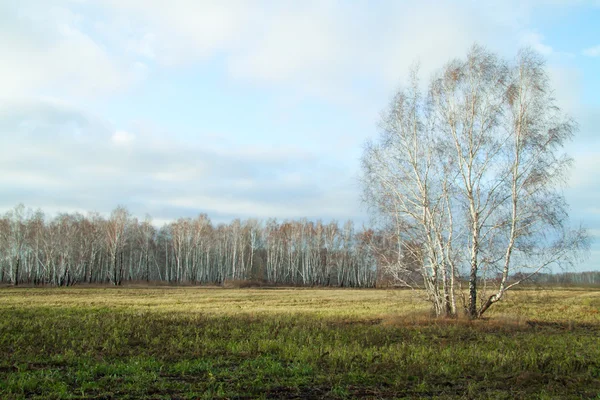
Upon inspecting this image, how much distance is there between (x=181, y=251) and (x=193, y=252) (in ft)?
11.1

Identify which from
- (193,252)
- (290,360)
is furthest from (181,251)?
(290,360)

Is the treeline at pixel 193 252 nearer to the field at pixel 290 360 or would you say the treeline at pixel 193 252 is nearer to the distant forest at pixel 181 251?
the distant forest at pixel 181 251

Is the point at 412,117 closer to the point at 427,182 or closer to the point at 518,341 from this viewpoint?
the point at 427,182

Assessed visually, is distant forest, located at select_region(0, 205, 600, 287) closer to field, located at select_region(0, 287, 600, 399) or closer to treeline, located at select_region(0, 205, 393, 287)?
treeline, located at select_region(0, 205, 393, 287)

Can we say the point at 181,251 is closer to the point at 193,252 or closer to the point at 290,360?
the point at 193,252

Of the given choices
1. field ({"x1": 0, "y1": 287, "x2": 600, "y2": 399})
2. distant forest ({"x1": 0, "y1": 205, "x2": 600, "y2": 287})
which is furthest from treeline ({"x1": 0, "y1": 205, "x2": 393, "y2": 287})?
field ({"x1": 0, "y1": 287, "x2": 600, "y2": 399})

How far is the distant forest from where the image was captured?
72.1 m

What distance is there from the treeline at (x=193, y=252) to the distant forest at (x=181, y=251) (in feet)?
0.58

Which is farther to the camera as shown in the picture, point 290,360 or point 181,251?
point 181,251

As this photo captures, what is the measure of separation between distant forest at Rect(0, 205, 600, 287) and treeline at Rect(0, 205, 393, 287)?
0.18 meters

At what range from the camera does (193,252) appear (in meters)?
89.0

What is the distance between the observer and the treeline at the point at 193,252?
245 ft

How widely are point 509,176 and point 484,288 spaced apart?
5590mm

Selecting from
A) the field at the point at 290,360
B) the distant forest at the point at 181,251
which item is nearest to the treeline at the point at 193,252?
the distant forest at the point at 181,251
